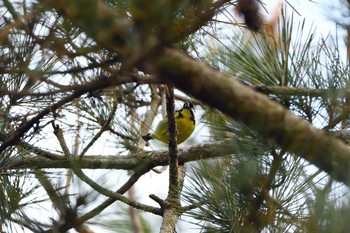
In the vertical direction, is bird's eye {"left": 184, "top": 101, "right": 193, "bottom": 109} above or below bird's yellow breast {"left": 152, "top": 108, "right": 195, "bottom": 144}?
above

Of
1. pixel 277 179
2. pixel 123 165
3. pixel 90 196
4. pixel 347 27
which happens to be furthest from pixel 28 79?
pixel 123 165

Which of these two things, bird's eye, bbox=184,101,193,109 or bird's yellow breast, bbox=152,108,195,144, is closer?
bird's yellow breast, bbox=152,108,195,144

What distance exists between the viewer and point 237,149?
1658 mm

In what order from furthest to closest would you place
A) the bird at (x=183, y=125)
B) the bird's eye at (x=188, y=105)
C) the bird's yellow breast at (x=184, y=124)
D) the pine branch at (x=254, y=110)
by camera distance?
the bird's eye at (x=188, y=105) → the bird's yellow breast at (x=184, y=124) → the bird at (x=183, y=125) → the pine branch at (x=254, y=110)

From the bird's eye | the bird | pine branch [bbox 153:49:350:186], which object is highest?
the bird's eye

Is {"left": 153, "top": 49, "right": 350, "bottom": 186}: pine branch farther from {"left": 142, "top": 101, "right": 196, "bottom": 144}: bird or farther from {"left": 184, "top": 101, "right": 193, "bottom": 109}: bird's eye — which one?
{"left": 184, "top": 101, "right": 193, "bottom": 109}: bird's eye

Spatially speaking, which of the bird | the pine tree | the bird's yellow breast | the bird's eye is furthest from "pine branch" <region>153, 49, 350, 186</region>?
the bird's eye

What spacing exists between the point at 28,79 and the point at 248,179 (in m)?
0.59

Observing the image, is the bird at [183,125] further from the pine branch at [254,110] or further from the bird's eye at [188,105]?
the pine branch at [254,110]

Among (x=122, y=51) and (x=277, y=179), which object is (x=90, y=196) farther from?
(x=122, y=51)

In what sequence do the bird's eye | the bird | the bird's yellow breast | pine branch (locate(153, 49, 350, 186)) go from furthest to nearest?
the bird's eye → the bird's yellow breast → the bird → pine branch (locate(153, 49, 350, 186))

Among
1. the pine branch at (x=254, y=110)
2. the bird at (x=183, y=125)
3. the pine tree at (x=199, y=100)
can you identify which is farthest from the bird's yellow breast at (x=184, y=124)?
the pine branch at (x=254, y=110)

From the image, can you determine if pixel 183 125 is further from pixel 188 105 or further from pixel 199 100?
pixel 199 100

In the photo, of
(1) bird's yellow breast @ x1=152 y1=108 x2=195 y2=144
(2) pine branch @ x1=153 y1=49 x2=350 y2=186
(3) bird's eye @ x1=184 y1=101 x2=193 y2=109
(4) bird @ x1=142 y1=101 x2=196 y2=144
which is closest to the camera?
(2) pine branch @ x1=153 y1=49 x2=350 y2=186
